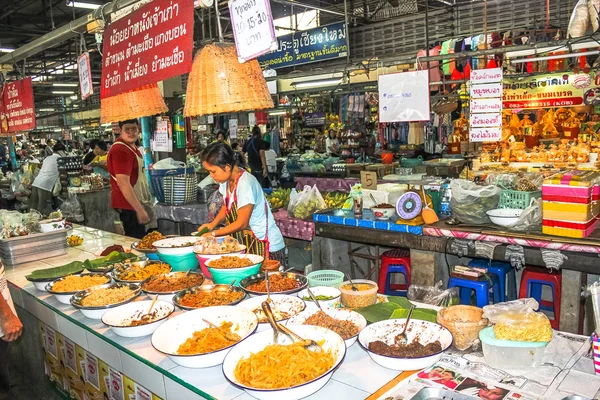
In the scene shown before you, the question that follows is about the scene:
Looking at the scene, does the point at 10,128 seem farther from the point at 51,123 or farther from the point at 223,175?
the point at 51,123

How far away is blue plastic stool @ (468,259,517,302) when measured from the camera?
4.48 metres

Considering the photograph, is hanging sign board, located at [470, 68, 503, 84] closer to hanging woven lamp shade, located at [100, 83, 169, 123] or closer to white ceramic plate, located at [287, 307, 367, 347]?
hanging woven lamp shade, located at [100, 83, 169, 123]

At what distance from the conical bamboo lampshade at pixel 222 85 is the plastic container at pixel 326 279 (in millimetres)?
1044

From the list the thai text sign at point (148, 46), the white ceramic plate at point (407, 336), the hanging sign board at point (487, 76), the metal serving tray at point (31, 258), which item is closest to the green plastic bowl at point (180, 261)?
the thai text sign at point (148, 46)

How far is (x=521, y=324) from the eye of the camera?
1.84m

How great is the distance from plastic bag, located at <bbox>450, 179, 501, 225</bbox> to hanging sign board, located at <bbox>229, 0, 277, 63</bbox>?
8.26 ft

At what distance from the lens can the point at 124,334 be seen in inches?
91.4

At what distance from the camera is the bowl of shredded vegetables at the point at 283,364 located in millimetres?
1632

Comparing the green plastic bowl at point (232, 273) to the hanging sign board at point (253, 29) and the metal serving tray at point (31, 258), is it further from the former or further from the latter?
the metal serving tray at point (31, 258)

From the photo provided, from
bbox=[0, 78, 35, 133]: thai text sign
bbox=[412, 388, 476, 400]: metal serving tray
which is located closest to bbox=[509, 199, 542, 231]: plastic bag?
bbox=[412, 388, 476, 400]: metal serving tray

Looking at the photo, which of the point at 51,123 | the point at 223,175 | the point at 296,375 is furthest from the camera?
the point at 51,123

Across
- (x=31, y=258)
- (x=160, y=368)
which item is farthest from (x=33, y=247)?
(x=160, y=368)

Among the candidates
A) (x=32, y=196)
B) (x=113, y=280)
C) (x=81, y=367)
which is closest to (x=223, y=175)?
(x=113, y=280)

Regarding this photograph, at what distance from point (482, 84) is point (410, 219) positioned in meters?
2.35
